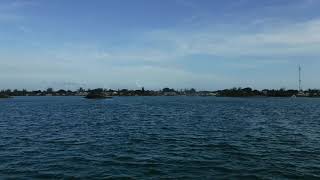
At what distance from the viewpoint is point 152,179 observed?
2905 centimetres

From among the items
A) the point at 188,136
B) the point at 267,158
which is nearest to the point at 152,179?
the point at 267,158

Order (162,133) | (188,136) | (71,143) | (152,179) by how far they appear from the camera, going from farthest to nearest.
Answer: (162,133) < (188,136) < (71,143) < (152,179)

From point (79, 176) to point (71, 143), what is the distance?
17.3 metres

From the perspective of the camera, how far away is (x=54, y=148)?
4284 cm

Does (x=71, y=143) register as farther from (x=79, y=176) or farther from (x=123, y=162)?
(x=79, y=176)

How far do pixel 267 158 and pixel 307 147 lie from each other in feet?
27.6

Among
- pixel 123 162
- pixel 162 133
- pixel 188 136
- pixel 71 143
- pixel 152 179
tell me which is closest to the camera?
pixel 152 179

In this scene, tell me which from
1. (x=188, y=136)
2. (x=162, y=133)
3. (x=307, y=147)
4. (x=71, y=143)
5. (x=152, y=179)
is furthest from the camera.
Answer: (x=162, y=133)

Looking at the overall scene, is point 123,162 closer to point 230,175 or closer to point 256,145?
point 230,175

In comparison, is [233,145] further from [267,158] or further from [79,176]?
[79,176]

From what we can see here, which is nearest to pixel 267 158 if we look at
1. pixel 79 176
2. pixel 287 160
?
pixel 287 160

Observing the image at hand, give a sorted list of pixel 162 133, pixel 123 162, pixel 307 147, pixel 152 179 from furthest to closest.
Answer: pixel 162 133 < pixel 307 147 < pixel 123 162 < pixel 152 179

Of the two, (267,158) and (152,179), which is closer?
(152,179)

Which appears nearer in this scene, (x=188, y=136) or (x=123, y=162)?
(x=123, y=162)
